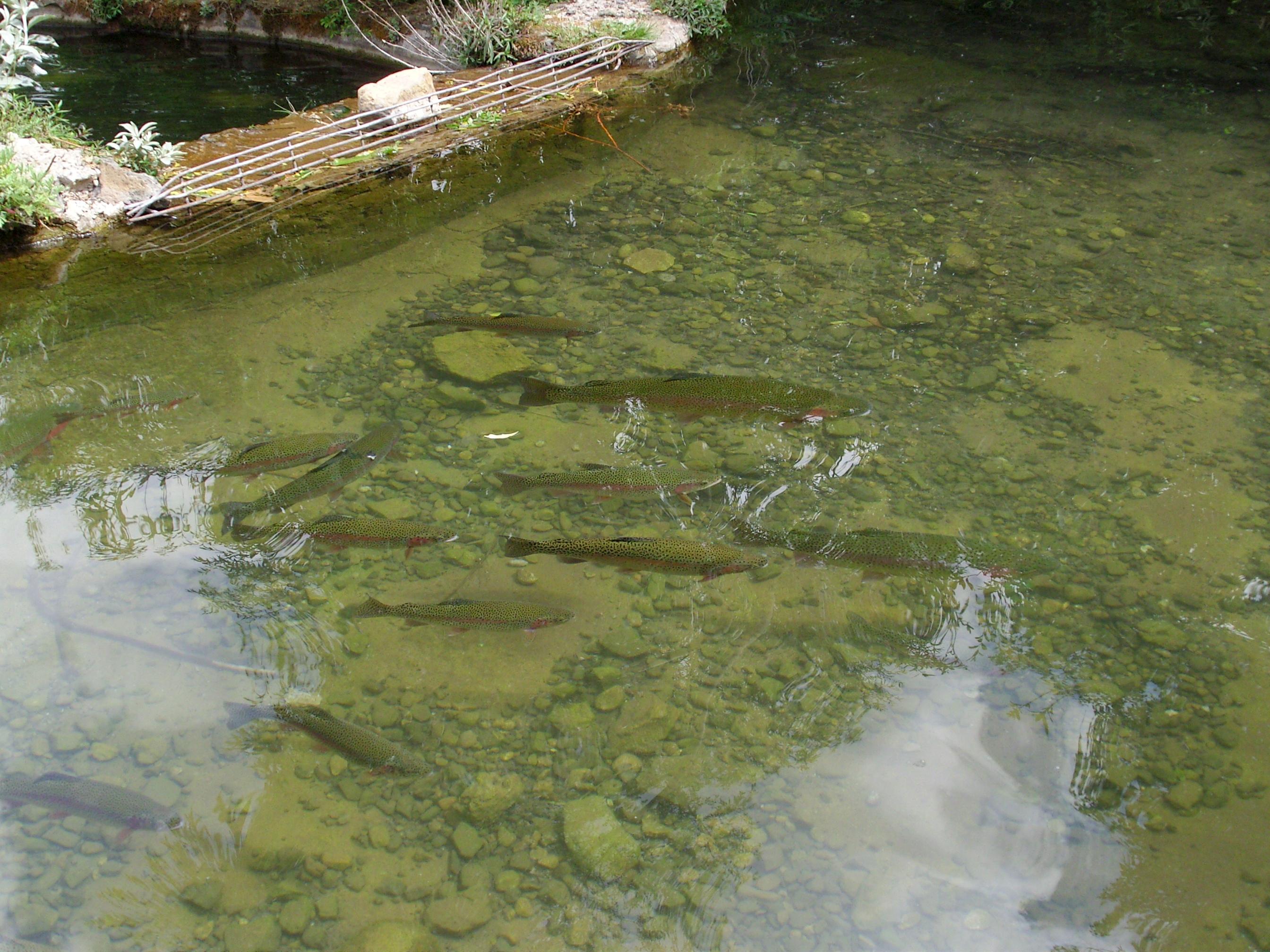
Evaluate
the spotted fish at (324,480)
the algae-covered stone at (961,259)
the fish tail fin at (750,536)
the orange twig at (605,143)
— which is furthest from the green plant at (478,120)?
the fish tail fin at (750,536)

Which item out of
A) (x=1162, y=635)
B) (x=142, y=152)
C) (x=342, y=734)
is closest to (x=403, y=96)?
(x=142, y=152)

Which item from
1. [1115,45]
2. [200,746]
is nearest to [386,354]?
[200,746]

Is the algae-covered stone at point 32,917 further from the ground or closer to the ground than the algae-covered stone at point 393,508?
closer to the ground

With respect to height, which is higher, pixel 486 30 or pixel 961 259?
pixel 486 30

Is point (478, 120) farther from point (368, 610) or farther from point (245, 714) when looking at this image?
point (245, 714)

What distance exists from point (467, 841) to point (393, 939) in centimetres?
41

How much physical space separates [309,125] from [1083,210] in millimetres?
7976

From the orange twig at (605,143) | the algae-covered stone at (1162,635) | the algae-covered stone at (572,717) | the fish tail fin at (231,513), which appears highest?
the orange twig at (605,143)

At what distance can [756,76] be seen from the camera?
10.5 m

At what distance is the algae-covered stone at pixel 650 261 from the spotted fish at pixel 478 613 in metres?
3.55

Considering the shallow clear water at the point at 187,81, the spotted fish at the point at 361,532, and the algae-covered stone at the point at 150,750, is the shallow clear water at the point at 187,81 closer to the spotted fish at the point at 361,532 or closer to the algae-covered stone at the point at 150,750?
the spotted fish at the point at 361,532

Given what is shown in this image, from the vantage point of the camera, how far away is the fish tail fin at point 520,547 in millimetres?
3896

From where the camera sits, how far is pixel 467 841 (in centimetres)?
309

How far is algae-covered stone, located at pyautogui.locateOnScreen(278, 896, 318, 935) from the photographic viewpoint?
2.87 m
